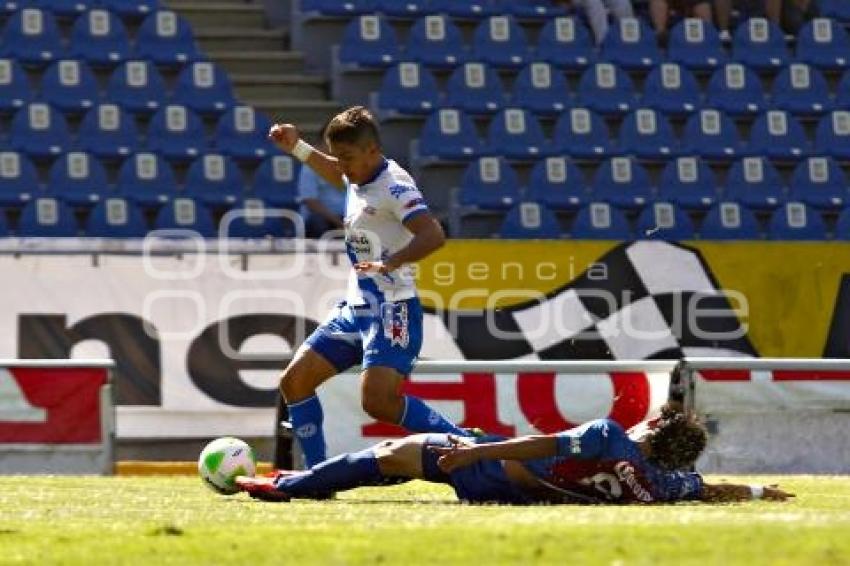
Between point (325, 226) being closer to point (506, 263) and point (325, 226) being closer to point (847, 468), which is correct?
point (506, 263)

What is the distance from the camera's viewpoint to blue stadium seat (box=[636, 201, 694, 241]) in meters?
18.8

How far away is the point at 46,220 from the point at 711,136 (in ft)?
22.7

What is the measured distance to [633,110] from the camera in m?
20.2

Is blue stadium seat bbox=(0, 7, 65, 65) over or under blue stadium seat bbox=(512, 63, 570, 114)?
A: over

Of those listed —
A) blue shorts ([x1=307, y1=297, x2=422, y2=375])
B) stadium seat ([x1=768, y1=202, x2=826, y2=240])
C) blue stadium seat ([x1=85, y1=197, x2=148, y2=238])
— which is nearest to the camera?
blue shorts ([x1=307, y1=297, x2=422, y2=375])

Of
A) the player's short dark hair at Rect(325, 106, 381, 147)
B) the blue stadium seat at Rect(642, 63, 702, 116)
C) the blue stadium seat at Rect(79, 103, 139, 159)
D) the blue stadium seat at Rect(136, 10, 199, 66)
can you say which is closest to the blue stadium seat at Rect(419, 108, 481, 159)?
the blue stadium seat at Rect(642, 63, 702, 116)

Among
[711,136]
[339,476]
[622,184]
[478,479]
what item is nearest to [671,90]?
[711,136]

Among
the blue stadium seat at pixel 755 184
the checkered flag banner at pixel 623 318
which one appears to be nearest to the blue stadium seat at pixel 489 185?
the blue stadium seat at pixel 755 184

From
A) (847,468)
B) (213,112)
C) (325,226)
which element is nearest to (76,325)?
(325,226)

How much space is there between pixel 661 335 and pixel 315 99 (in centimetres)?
605

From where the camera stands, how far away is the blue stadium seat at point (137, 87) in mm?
18891

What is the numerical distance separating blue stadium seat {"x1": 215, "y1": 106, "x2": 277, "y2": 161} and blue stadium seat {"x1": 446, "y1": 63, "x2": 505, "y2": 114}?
1.94m

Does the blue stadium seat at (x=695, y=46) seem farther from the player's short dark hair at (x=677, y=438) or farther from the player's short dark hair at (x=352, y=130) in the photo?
the player's short dark hair at (x=677, y=438)

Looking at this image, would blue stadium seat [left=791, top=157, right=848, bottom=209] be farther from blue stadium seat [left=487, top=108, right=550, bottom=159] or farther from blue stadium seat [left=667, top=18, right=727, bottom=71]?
blue stadium seat [left=487, top=108, right=550, bottom=159]
